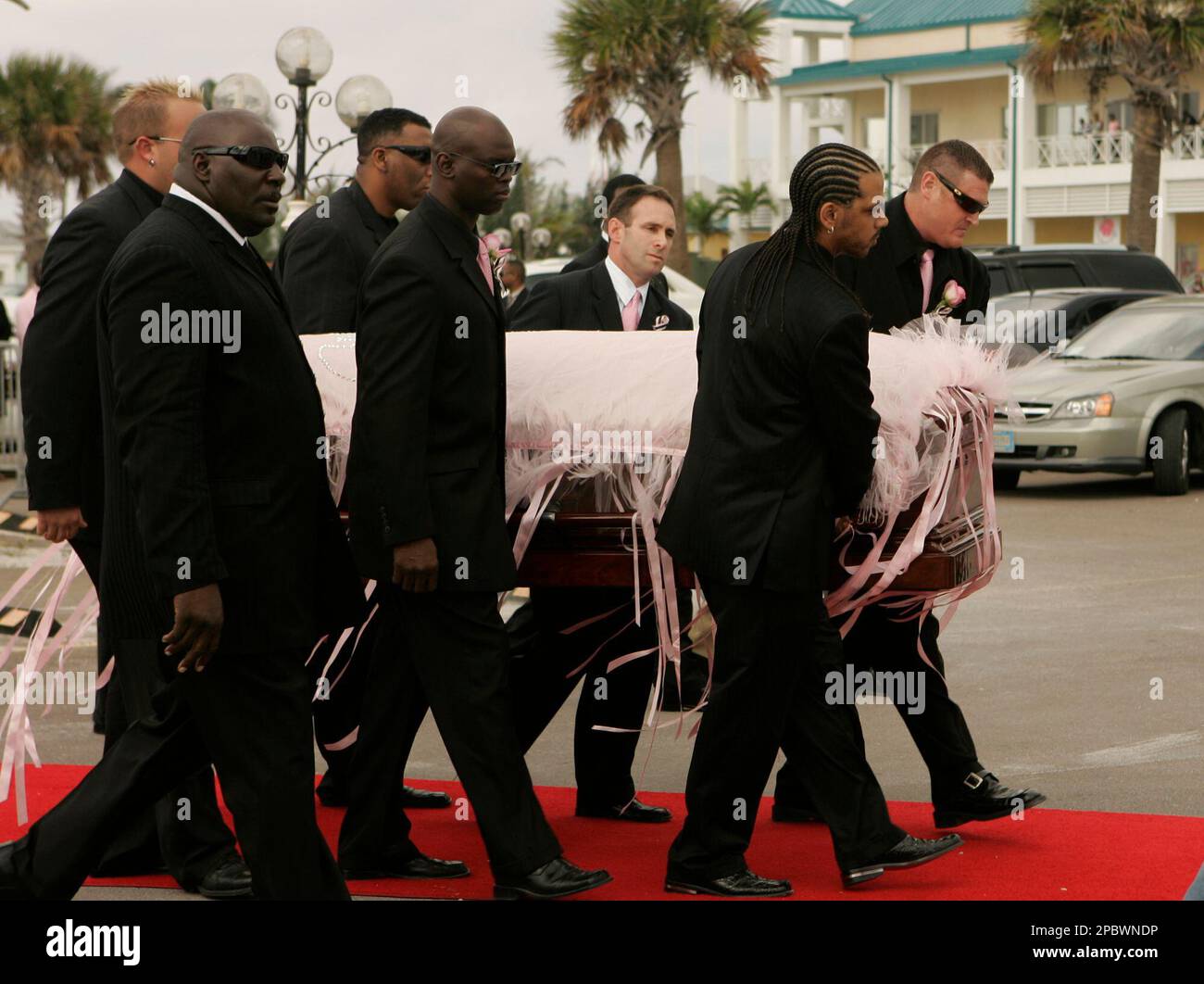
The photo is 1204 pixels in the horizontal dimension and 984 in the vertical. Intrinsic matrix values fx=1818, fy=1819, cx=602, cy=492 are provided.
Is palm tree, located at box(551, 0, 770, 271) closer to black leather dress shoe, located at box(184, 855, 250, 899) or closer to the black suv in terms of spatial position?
the black suv

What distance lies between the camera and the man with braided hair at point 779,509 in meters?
4.64

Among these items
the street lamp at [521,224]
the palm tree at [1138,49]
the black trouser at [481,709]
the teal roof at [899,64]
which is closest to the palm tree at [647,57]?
the street lamp at [521,224]

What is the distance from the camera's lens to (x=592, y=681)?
19.5ft

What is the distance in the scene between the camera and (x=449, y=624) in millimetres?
4715

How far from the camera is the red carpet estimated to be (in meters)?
4.93

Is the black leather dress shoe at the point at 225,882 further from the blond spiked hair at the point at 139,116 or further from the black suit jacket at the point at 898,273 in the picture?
the black suit jacket at the point at 898,273

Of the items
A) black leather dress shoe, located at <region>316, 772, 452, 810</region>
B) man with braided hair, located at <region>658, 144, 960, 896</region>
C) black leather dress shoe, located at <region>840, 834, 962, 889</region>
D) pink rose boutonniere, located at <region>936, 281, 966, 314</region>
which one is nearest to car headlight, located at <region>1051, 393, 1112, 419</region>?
pink rose boutonniere, located at <region>936, 281, 966, 314</region>

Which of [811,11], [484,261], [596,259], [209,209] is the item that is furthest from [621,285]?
[811,11]

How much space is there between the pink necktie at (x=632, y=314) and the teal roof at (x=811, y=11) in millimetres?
47193

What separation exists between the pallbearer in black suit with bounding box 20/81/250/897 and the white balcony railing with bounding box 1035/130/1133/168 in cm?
4284

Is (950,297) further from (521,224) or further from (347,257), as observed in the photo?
(521,224)

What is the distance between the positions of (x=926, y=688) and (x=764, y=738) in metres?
0.90
